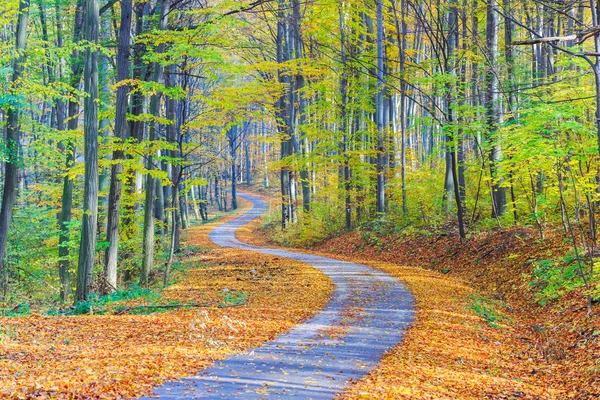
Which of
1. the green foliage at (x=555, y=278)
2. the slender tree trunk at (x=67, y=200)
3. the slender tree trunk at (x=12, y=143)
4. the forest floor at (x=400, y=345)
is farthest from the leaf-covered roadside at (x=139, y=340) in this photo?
the green foliage at (x=555, y=278)

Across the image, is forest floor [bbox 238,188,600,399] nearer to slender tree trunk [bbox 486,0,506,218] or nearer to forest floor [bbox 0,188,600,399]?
forest floor [bbox 0,188,600,399]

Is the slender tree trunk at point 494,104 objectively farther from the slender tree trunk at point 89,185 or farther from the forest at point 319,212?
the slender tree trunk at point 89,185

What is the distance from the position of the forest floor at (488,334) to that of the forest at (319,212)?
6 centimetres

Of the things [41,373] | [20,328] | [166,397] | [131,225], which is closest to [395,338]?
[166,397]

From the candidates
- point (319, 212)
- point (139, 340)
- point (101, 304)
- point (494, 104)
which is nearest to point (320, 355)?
point (139, 340)

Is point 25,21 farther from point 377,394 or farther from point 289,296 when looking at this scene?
point 377,394

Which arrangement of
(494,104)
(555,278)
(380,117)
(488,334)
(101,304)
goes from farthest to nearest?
(380,117) < (494,104) < (101,304) < (555,278) < (488,334)

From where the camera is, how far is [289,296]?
12117mm

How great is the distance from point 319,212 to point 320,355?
18.2 meters

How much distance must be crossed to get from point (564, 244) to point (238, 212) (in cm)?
4027

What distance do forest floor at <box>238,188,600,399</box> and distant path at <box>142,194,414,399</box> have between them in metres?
0.31

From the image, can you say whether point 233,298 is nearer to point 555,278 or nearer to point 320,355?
point 320,355

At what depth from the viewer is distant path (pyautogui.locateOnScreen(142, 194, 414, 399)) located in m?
5.65

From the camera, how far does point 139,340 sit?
7.85m
